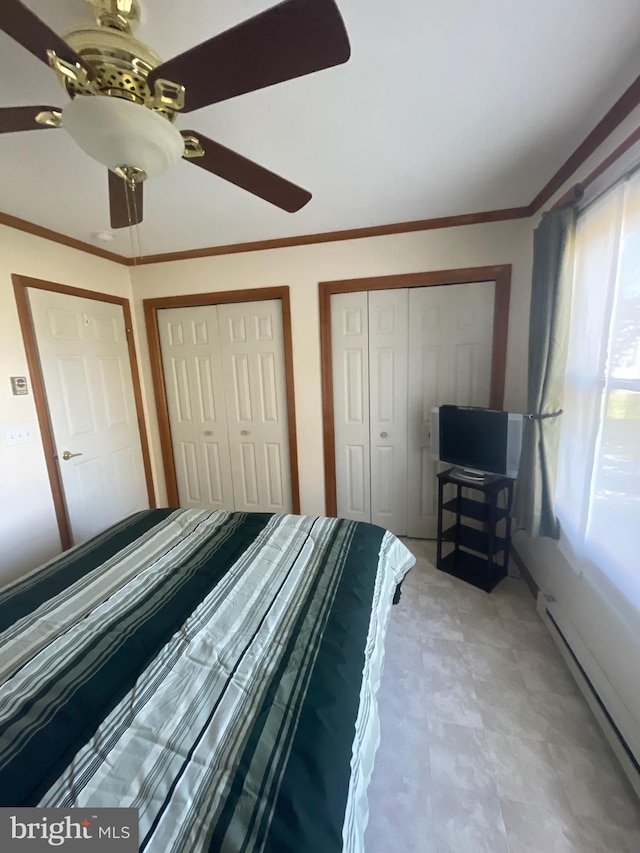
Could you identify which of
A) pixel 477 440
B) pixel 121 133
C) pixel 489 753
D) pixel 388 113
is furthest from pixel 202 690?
pixel 388 113

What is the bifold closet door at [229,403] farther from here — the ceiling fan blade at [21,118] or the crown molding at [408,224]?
the ceiling fan blade at [21,118]

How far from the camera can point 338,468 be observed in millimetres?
2861

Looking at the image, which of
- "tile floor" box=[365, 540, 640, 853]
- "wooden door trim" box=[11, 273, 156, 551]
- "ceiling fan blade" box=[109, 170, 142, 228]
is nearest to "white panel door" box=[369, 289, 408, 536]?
"tile floor" box=[365, 540, 640, 853]

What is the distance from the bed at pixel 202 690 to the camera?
2.21ft

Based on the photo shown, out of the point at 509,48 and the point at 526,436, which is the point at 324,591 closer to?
the point at 526,436

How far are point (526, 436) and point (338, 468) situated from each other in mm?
1392

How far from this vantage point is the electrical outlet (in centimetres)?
203

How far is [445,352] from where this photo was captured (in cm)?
→ 250

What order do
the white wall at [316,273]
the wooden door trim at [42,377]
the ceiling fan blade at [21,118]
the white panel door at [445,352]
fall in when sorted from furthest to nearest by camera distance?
the white panel door at [445,352]
the white wall at [316,273]
the wooden door trim at [42,377]
the ceiling fan blade at [21,118]

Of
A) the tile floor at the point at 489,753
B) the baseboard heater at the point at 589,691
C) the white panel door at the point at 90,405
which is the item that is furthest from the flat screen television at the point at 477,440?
the white panel door at the point at 90,405

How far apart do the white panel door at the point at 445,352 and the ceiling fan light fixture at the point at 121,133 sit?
1894 mm

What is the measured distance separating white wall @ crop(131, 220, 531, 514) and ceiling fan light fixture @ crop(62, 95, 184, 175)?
1667 millimetres

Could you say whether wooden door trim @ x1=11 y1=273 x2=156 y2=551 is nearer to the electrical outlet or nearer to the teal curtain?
the electrical outlet

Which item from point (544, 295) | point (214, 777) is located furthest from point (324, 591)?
point (544, 295)
